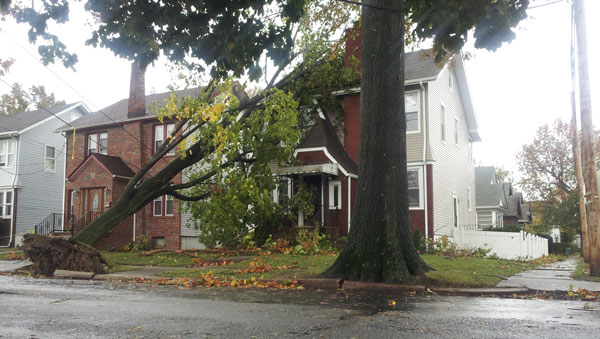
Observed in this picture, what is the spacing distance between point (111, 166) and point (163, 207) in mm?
3375

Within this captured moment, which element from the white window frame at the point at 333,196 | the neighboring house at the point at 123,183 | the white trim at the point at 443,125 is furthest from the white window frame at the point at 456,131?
the neighboring house at the point at 123,183

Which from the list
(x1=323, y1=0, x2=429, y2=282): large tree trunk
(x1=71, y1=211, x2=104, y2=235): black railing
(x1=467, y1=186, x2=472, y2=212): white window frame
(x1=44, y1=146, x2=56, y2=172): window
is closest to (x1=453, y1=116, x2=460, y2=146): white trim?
(x1=467, y1=186, x2=472, y2=212): white window frame

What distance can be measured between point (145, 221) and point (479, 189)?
78.5 feet

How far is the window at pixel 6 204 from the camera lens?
3131cm

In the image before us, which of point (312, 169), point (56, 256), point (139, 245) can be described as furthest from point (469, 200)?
point (56, 256)

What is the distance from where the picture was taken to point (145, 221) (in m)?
26.5

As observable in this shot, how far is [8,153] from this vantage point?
3164 centimetres

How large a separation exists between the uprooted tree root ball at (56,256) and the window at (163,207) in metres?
12.8

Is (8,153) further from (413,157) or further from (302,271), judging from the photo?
(302,271)

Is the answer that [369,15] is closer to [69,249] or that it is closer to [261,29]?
[261,29]

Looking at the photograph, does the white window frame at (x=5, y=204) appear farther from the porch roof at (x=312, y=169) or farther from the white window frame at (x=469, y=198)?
the white window frame at (x=469, y=198)

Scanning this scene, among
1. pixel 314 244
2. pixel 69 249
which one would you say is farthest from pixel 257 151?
pixel 69 249

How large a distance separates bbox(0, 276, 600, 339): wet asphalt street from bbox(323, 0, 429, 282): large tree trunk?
1303mm

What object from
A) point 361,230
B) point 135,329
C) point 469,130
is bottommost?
point 135,329
